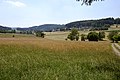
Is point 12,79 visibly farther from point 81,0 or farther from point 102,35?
point 102,35

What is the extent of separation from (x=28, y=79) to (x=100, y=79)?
3574 mm

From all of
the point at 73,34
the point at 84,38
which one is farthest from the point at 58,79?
the point at 73,34

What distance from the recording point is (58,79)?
1203 cm

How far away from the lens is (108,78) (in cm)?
1330

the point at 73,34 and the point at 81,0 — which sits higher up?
the point at 81,0

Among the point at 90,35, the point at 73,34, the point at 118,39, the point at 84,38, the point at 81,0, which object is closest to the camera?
the point at 81,0

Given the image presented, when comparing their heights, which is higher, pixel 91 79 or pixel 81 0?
pixel 81 0

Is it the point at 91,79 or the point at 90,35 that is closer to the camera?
the point at 91,79

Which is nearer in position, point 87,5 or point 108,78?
point 108,78

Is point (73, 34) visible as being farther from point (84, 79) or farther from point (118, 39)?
point (84, 79)

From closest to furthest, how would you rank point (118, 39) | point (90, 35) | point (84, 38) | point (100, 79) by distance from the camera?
point (100, 79), point (118, 39), point (90, 35), point (84, 38)

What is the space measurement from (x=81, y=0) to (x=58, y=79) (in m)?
9.09

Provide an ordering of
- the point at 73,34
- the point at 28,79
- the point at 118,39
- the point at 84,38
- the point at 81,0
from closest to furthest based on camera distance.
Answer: the point at 28,79
the point at 81,0
the point at 118,39
the point at 84,38
the point at 73,34

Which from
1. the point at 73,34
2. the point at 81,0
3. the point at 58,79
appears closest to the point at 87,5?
the point at 81,0
